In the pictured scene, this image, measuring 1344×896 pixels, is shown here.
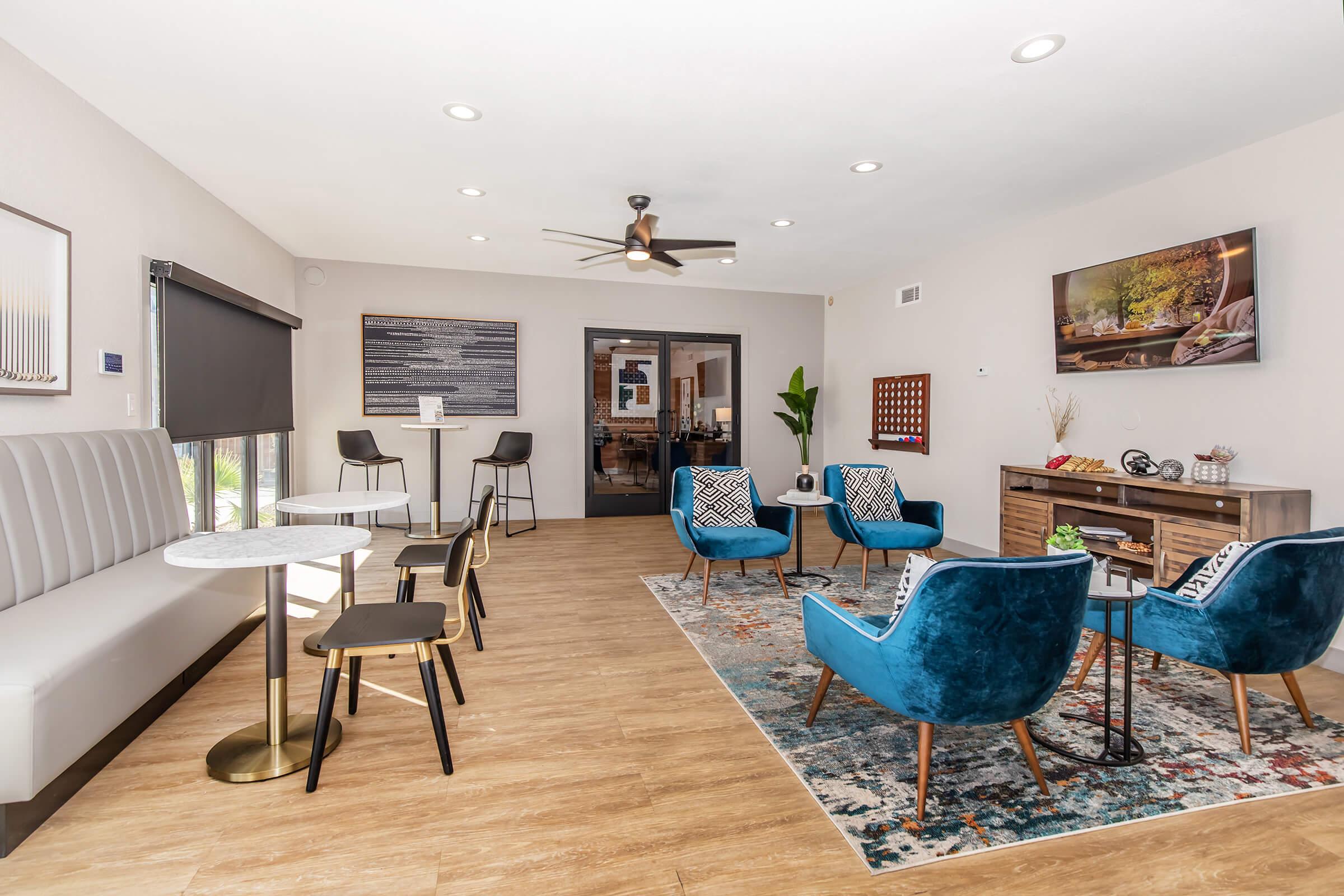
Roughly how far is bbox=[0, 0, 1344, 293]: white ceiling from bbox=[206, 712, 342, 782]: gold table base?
109 inches

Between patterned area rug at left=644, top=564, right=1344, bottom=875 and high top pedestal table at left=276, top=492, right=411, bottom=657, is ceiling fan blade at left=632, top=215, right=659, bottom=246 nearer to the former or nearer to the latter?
high top pedestal table at left=276, top=492, right=411, bottom=657

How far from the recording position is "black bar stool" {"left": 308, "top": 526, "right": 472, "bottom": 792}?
2.16 metres

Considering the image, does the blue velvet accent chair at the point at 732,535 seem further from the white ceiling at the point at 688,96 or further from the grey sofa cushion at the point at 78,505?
the grey sofa cushion at the point at 78,505

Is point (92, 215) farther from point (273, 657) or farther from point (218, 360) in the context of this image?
point (273, 657)

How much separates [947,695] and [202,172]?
5174mm

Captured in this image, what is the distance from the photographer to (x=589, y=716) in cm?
271

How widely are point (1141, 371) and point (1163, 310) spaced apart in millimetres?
452

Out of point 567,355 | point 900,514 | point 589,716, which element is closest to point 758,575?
point 900,514

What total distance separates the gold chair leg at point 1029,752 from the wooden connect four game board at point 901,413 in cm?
449

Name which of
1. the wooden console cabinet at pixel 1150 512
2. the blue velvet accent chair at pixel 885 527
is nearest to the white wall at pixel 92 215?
the blue velvet accent chair at pixel 885 527

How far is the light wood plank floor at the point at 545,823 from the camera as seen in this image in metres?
1.75

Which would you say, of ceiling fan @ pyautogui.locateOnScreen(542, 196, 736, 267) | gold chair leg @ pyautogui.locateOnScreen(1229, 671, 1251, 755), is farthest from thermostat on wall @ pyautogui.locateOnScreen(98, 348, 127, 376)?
gold chair leg @ pyautogui.locateOnScreen(1229, 671, 1251, 755)

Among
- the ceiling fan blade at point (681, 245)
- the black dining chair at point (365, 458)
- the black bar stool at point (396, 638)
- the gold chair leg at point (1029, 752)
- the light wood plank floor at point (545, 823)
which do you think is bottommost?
the light wood plank floor at point (545, 823)

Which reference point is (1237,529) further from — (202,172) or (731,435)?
(202,172)
